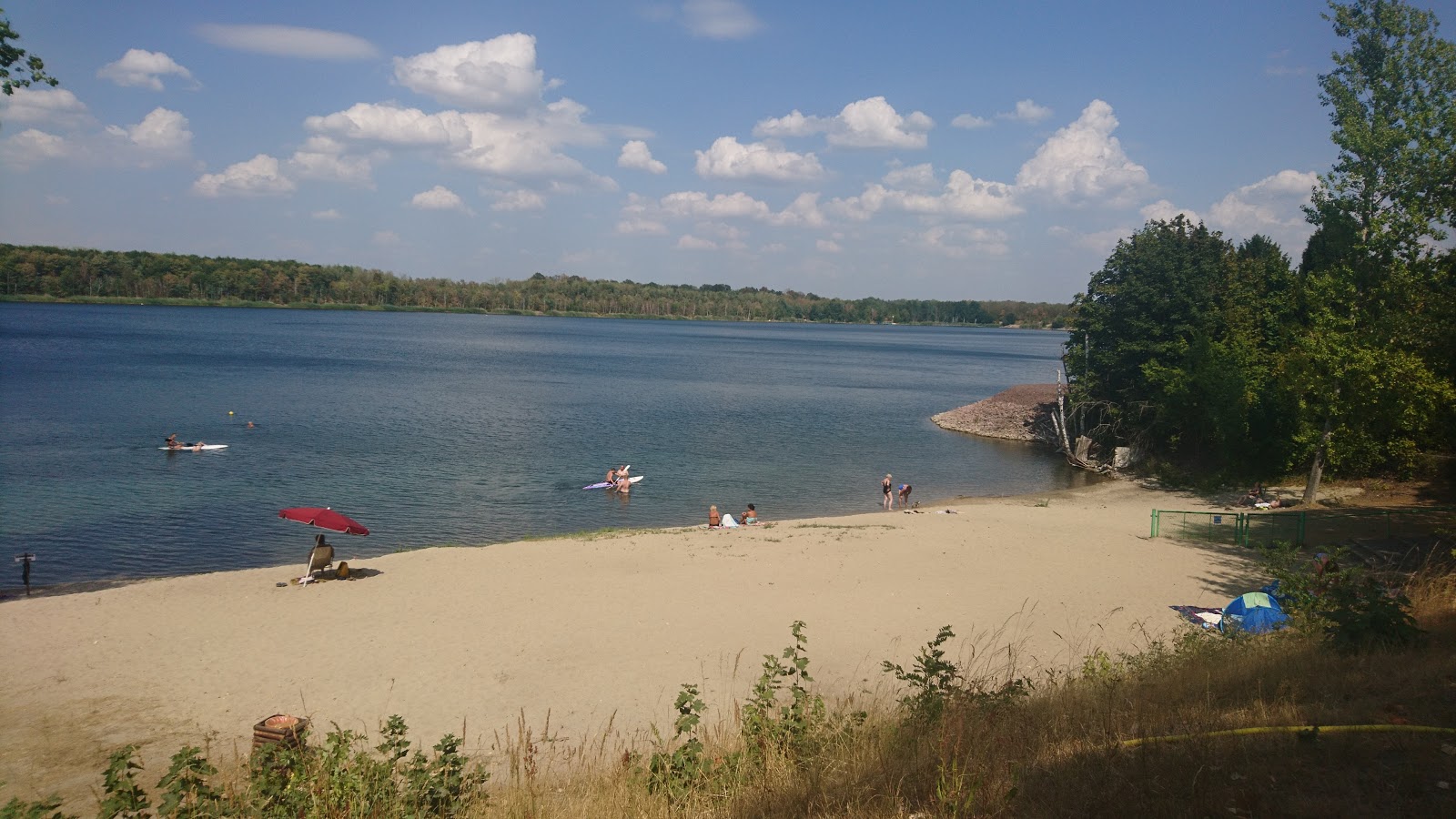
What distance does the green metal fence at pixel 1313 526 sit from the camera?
20203 millimetres

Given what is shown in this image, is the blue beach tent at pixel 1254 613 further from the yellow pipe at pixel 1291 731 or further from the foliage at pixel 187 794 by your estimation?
the foliage at pixel 187 794

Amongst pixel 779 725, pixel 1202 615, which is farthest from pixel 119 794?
pixel 1202 615

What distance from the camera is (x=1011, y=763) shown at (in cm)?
585

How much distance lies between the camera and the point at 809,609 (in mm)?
16438

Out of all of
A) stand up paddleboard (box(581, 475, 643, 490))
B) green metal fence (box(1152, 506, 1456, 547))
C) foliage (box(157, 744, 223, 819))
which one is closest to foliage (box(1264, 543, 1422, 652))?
foliage (box(157, 744, 223, 819))

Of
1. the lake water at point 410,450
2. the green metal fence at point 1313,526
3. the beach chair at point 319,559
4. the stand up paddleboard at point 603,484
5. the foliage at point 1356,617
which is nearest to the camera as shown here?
the foliage at point 1356,617

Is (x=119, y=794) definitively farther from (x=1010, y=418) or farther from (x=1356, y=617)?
(x=1010, y=418)

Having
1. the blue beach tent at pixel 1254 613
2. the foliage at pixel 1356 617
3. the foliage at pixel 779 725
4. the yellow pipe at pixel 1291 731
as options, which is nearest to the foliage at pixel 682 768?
the foliage at pixel 779 725

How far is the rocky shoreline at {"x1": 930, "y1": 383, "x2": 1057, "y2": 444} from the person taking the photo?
49.7m

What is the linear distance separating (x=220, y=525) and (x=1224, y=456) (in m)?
34.4

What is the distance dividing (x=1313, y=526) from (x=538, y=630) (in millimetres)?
19959

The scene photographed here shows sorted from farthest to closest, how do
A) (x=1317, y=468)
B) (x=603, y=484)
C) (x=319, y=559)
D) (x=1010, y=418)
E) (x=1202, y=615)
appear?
1. (x=1010, y=418)
2. (x=603, y=484)
3. (x=1317, y=468)
4. (x=319, y=559)
5. (x=1202, y=615)

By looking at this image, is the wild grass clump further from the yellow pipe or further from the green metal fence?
the green metal fence

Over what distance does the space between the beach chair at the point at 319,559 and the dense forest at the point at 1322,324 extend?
2294 centimetres
